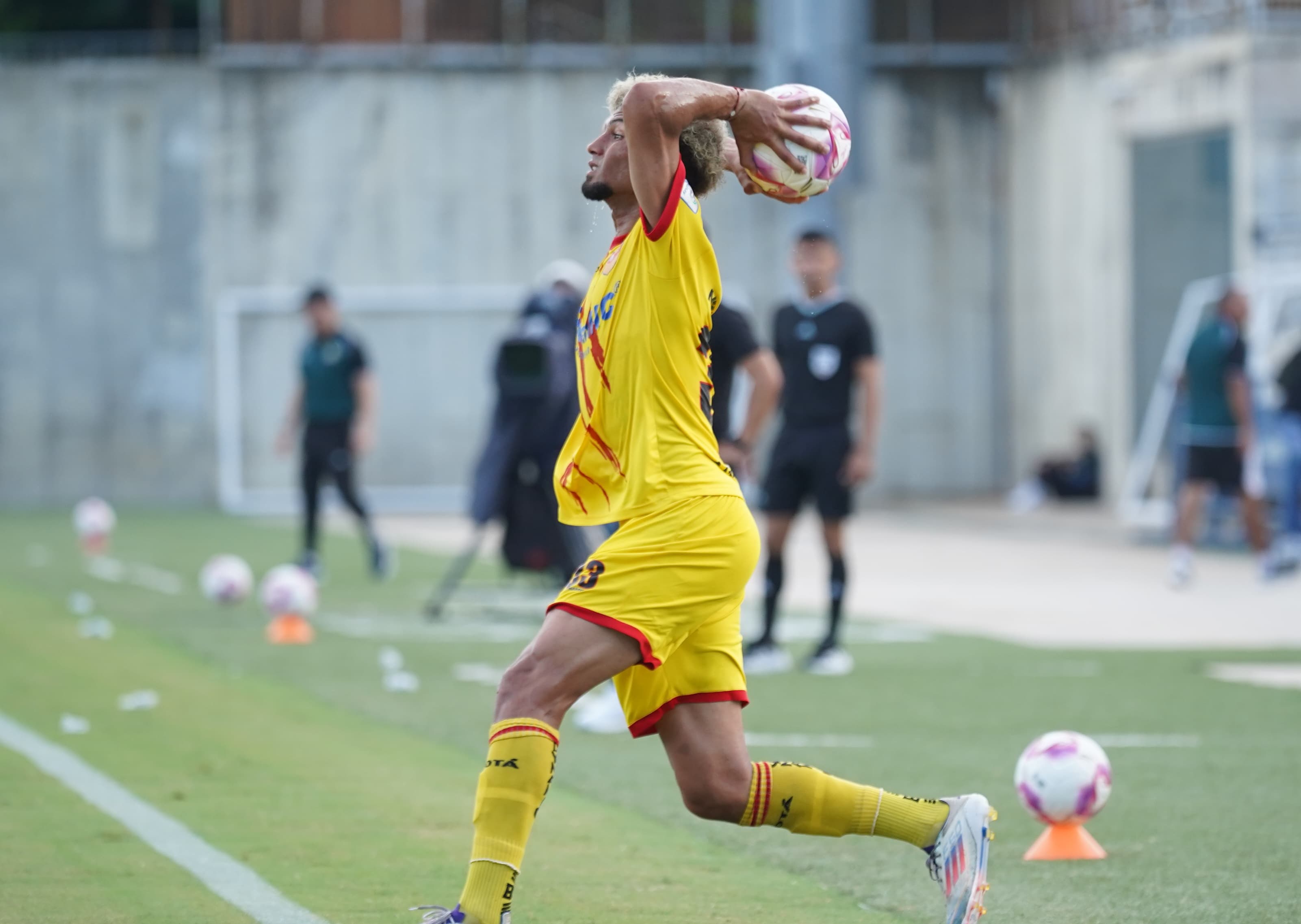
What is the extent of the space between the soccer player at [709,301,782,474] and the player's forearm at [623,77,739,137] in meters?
4.95

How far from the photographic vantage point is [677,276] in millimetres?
4594

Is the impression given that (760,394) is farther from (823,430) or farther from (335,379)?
(335,379)

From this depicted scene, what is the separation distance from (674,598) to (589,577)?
0.20 meters

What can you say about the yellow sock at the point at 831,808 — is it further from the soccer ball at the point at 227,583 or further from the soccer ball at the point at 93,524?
the soccer ball at the point at 93,524

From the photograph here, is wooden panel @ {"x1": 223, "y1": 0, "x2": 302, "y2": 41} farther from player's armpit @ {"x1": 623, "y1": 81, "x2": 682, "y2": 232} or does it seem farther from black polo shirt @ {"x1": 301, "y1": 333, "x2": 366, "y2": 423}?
player's armpit @ {"x1": 623, "y1": 81, "x2": 682, "y2": 232}

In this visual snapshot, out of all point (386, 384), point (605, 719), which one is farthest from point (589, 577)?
point (386, 384)

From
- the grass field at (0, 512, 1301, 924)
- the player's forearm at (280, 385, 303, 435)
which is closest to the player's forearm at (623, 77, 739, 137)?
the grass field at (0, 512, 1301, 924)

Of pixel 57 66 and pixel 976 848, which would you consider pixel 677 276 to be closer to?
pixel 976 848

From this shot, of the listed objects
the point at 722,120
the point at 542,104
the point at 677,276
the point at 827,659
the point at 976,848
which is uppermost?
the point at 542,104

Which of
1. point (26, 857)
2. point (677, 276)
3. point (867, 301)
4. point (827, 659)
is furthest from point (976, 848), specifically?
point (867, 301)

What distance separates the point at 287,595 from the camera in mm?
12180

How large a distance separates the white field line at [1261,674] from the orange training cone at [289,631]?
517 cm

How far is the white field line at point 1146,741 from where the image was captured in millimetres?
8492

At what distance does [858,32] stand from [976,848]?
2081 cm
